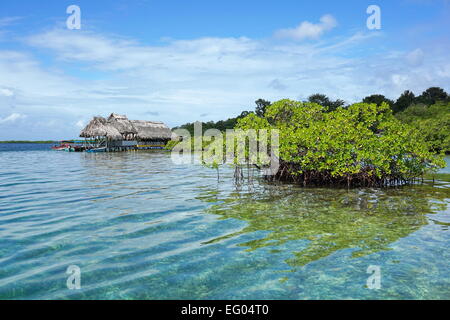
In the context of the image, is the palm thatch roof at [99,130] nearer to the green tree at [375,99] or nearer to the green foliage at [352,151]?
the green foliage at [352,151]

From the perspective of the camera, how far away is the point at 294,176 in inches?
747

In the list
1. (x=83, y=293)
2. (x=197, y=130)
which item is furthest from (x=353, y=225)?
(x=197, y=130)

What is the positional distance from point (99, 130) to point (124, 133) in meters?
6.32

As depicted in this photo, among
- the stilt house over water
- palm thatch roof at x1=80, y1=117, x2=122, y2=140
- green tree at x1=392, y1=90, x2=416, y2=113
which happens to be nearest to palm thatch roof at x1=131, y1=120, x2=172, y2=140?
the stilt house over water

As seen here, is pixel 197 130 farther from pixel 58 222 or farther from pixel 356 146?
pixel 58 222

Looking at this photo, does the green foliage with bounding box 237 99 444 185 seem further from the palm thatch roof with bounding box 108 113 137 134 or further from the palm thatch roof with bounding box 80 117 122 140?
the palm thatch roof with bounding box 108 113 137 134

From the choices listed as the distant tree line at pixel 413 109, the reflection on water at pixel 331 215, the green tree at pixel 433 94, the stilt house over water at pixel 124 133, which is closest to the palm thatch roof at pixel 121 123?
the stilt house over water at pixel 124 133

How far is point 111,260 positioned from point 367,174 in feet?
44.0

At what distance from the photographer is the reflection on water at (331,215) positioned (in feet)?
28.0

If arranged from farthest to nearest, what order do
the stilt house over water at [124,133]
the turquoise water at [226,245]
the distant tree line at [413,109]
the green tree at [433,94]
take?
the green tree at [433,94]
the stilt house over water at [124,133]
the distant tree line at [413,109]
the turquoise water at [226,245]

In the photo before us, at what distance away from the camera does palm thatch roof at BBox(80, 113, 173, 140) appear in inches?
2080

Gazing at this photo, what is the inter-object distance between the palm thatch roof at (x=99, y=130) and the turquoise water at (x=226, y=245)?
38.4m

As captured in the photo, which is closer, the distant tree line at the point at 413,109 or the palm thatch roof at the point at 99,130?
the distant tree line at the point at 413,109

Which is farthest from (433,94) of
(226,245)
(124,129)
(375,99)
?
(226,245)
